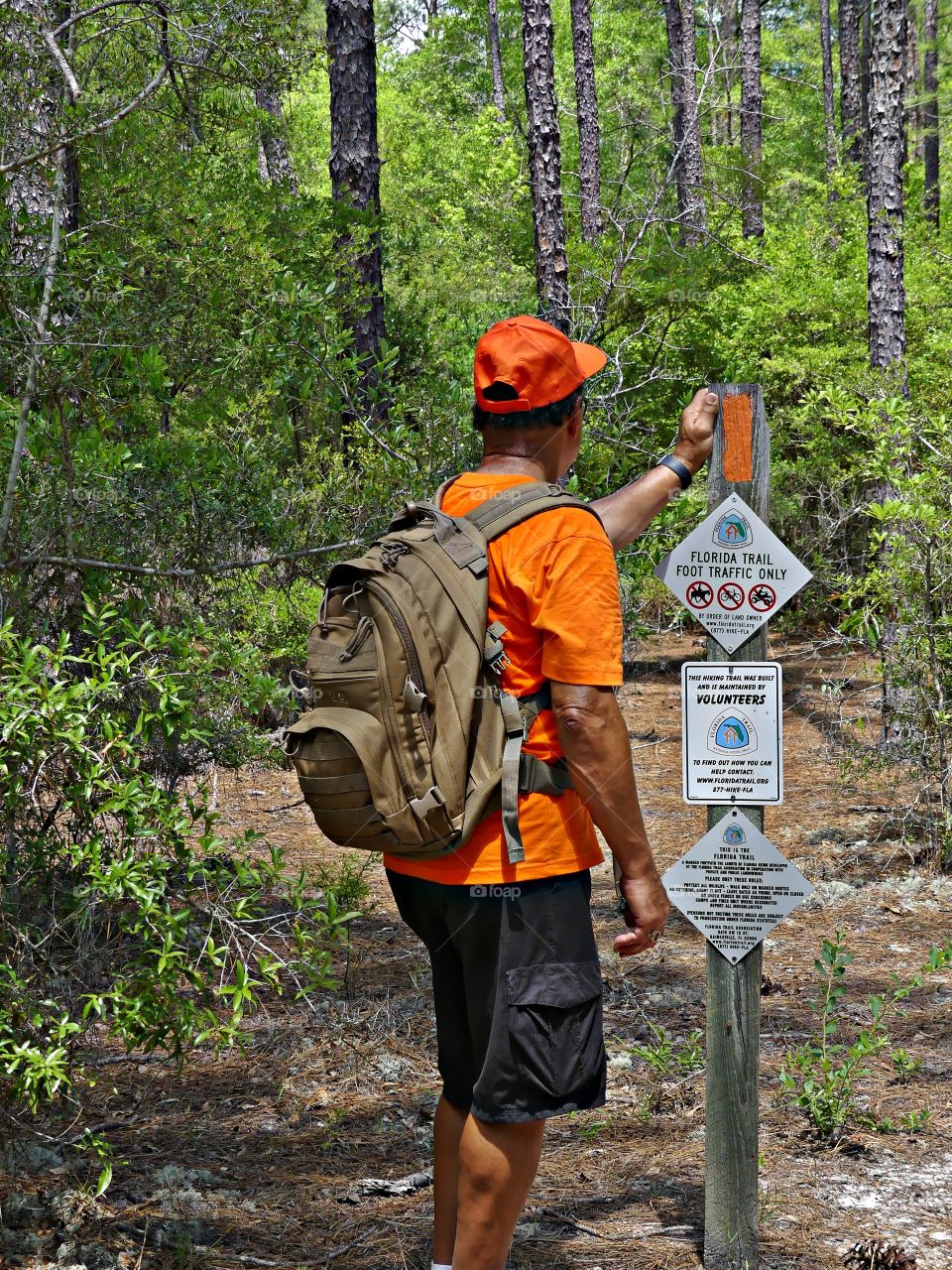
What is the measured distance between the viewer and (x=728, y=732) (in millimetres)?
3240

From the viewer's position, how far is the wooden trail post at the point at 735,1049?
10.6ft

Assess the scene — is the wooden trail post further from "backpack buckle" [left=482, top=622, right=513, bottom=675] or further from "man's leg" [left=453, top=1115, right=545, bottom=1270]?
"backpack buckle" [left=482, top=622, right=513, bottom=675]

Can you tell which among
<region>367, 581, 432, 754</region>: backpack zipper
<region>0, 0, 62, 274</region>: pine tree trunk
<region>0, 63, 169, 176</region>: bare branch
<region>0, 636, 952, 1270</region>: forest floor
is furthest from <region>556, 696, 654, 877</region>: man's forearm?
<region>0, 0, 62, 274</region>: pine tree trunk

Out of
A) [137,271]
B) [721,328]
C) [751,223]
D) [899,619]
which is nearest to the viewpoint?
[137,271]

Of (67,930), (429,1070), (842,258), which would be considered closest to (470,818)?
(67,930)

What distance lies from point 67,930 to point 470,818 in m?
1.54

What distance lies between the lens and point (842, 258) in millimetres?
14312

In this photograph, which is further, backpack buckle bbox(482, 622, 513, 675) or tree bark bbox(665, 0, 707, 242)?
tree bark bbox(665, 0, 707, 242)

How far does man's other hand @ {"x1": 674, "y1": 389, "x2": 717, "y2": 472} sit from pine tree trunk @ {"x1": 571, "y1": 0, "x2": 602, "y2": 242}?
46.2 ft

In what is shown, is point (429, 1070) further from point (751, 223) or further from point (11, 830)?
point (751, 223)

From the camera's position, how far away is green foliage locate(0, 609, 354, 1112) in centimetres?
277

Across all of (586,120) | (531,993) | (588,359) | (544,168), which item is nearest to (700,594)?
(588,359)

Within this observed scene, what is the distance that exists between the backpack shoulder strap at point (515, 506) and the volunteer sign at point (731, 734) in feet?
2.83

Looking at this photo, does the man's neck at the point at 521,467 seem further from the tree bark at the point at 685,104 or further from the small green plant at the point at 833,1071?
the tree bark at the point at 685,104
